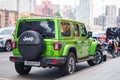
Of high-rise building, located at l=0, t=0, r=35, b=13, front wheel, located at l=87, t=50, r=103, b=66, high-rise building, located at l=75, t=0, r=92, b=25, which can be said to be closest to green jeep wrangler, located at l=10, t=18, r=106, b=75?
front wheel, located at l=87, t=50, r=103, b=66

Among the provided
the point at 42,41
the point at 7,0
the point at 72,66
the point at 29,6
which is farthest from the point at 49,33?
the point at 29,6

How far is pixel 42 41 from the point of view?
1007 cm

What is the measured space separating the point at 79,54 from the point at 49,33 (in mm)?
1857

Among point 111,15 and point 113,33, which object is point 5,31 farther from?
point 111,15

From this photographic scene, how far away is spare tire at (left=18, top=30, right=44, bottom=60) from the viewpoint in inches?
393

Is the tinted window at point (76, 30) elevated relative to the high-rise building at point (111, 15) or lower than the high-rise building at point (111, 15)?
lower

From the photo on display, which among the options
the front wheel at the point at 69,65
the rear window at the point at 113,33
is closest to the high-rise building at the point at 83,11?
the rear window at the point at 113,33

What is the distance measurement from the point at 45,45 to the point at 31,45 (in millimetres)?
421

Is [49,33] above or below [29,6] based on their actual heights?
below

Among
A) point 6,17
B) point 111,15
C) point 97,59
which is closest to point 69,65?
point 97,59

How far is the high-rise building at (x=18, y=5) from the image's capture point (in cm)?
11588

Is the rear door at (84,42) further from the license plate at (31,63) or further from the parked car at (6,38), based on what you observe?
the parked car at (6,38)

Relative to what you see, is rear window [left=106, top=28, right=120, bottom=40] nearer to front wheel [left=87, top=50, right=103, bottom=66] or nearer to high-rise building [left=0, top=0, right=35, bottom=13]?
front wheel [left=87, top=50, right=103, bottom=66]

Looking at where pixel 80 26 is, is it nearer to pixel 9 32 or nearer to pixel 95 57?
pixel 95 57
